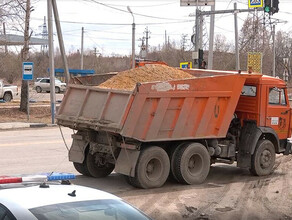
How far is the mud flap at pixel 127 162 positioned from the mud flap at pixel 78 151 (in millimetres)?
1165

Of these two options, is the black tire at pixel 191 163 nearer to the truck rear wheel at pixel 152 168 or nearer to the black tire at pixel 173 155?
the black tire at pixel 173 155

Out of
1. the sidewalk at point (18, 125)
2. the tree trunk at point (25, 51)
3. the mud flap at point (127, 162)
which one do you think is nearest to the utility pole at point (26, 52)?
the tree trunk at point (25, 51)

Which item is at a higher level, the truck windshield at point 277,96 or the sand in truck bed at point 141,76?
the sand in truck bed at point 141,76

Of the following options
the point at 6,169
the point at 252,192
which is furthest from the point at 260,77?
the point at 6,169

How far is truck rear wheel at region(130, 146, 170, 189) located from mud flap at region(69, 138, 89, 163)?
60.0 inches

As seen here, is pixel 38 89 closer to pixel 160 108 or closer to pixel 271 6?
pixel 271 6

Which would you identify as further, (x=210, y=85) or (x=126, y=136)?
(x=210, y=85)

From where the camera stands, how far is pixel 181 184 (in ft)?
36.1

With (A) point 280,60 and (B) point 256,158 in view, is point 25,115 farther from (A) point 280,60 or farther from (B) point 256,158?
(A) point 280,60

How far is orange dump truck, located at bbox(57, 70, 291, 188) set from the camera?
9.98m

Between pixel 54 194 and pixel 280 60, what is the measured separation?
8128 cm

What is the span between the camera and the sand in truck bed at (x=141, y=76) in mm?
10602

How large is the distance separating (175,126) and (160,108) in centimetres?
61

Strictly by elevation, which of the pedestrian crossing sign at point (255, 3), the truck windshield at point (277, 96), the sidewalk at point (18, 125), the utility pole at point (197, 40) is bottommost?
the sidewalk at point (18, 125)
